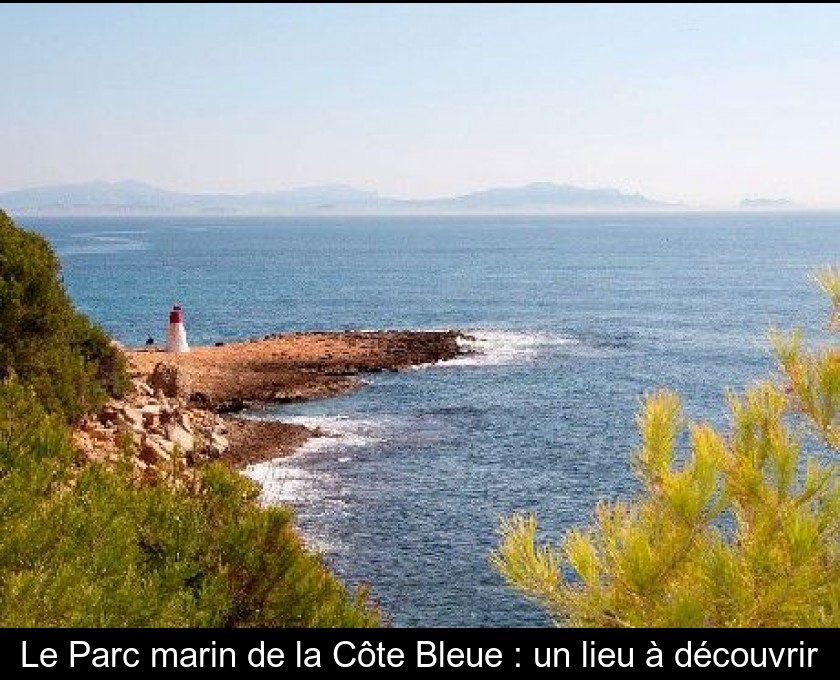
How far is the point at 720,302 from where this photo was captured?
90.0m

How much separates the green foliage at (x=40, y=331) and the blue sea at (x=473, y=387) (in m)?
6.52

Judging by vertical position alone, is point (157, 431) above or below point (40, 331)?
below

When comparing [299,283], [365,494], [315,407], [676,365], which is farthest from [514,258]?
[365,494]

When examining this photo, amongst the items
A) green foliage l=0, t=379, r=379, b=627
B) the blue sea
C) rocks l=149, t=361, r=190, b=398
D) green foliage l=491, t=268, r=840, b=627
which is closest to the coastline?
rocks l=149, t=361, r=190, b=398

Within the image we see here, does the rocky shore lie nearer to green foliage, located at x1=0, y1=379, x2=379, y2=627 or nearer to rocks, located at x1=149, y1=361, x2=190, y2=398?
rocks, located at x1=149, y1=361, x2=190, y2=398

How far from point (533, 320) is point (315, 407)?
3531cm

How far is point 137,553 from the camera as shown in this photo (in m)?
10.2

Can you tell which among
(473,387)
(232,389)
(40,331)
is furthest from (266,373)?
(40,331)

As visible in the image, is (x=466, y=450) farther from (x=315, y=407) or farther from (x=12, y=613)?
(x=12, y=613)

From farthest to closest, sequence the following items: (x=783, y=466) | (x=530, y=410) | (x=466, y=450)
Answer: (x=530, y=410), (x=466, y=450), (x=783, y=466)

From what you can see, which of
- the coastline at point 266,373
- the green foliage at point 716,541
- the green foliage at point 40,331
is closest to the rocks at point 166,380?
the coastline at point 266,373

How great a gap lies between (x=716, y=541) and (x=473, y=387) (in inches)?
1636

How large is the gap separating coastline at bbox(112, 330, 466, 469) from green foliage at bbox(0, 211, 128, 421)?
1731 millimetres

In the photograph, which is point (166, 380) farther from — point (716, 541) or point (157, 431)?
point (716, 541)
